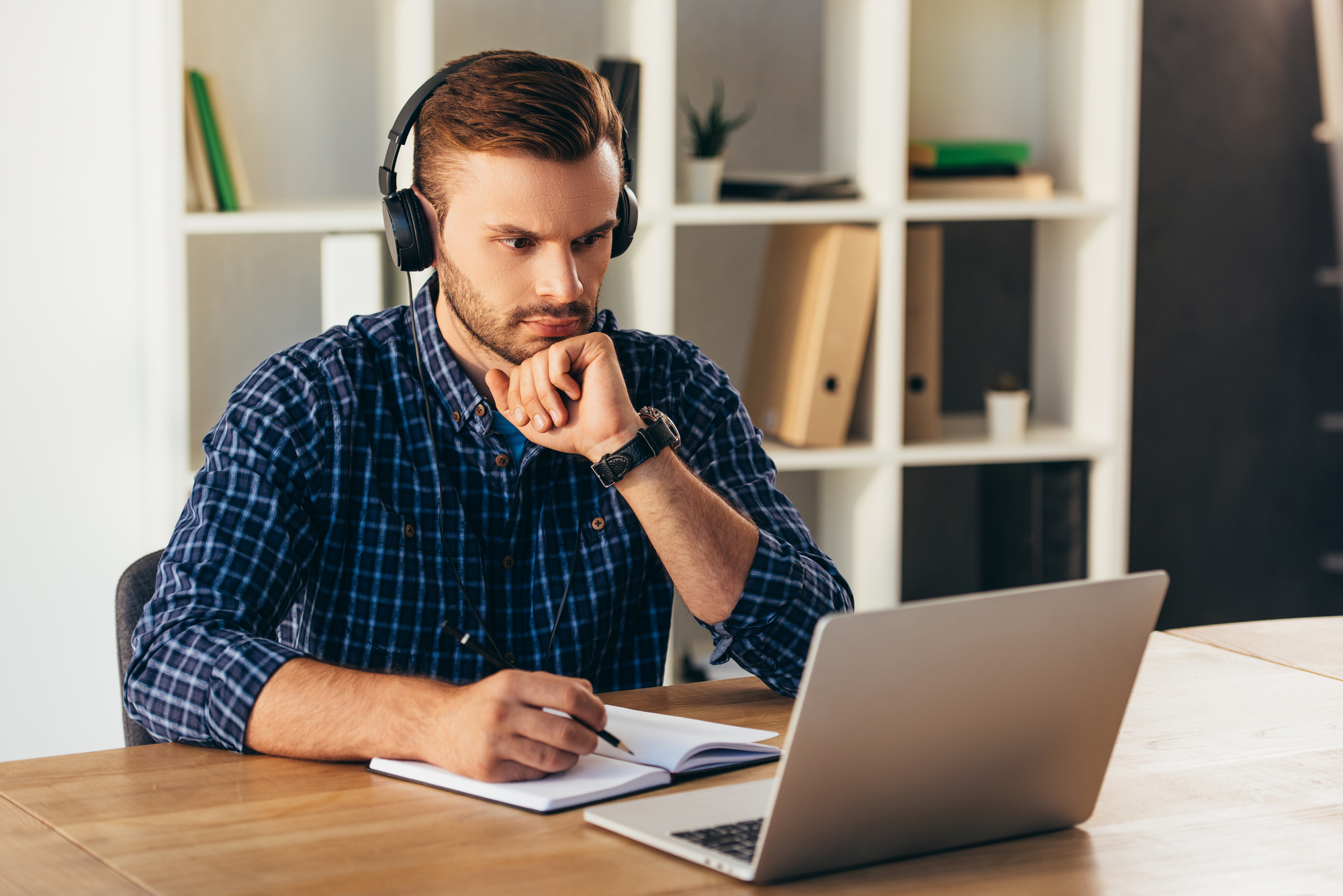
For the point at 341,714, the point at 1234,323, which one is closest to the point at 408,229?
the point at 341,714

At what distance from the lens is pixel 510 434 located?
152cm

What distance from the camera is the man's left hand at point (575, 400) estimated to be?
Result: 1.35 metres

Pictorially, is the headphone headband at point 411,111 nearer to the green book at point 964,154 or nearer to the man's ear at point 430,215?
the man's ear at point 430,215

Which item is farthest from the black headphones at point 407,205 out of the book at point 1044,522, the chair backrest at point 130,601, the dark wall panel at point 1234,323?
the dark wall panel at point 1234,323

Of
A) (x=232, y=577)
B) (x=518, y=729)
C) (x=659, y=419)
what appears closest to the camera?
(x=518, y=729)

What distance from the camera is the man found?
1337 millimetres

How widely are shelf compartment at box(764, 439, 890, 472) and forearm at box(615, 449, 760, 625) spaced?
1.07 m

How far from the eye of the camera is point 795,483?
289cm

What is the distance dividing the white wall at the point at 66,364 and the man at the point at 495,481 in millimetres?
986

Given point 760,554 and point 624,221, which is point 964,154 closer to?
point 624,221

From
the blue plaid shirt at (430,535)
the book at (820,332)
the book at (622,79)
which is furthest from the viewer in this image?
the book at (820,332)

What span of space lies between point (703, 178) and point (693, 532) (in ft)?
4.10

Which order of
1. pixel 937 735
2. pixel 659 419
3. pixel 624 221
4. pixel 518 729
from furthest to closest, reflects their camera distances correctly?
pixel 624 221 → pixel 659 419 → pixel 518 729 → pixel 937 735

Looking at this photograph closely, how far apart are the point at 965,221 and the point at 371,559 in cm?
186
